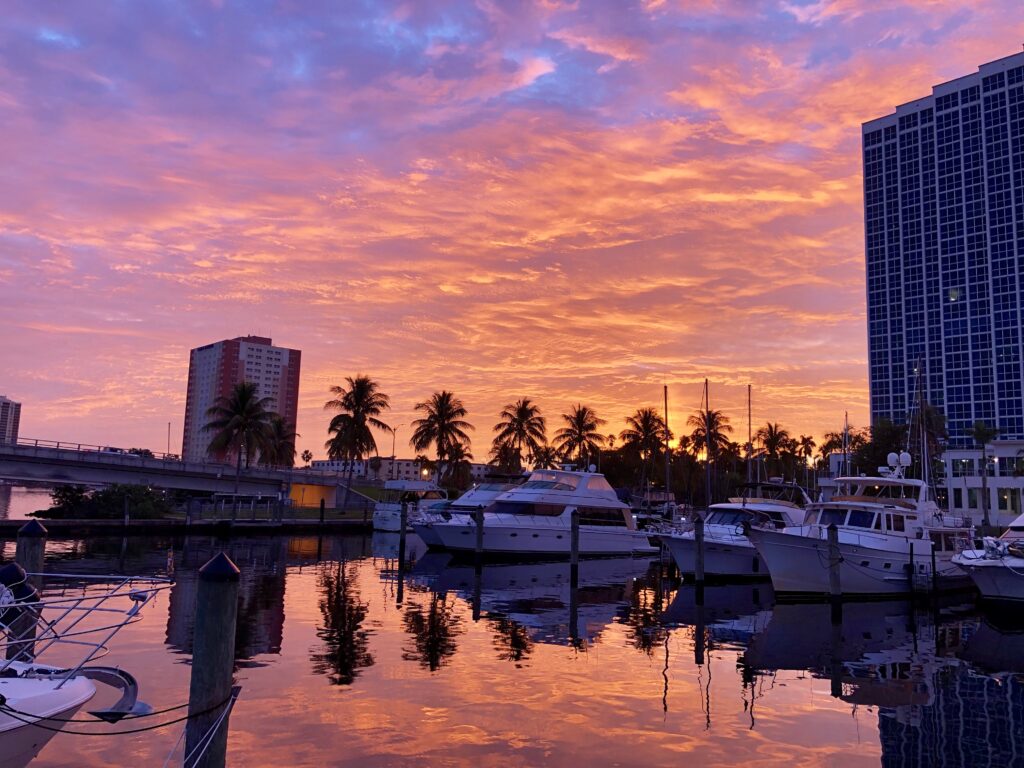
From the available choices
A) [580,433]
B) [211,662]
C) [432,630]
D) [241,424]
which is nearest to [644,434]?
[580,433]

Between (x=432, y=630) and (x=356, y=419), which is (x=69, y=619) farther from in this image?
(x=356, y=419)

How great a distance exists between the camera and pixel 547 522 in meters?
38.7

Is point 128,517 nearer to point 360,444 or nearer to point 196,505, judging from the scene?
point 196,505

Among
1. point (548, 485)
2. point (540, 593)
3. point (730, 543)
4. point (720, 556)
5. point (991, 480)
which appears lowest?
point (540, 593)

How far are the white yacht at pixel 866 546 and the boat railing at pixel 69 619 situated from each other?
1912 cm

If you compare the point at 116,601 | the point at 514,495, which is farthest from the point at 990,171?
the point at 116,601

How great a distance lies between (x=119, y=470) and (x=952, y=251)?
120846 millimetres

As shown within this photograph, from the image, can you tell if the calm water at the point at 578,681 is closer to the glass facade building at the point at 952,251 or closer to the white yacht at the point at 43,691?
the white yacht at the point at 43,691

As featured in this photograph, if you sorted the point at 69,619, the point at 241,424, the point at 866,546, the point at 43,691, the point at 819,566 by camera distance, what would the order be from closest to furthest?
1. the point at 43,691
2. the point at 69,619
3. the point at 819,566
4. the point at 866,546
5. the point at 241,424

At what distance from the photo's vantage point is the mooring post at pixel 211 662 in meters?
7.67

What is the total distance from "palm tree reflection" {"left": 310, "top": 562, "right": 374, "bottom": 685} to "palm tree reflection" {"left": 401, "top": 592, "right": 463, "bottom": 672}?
108cm

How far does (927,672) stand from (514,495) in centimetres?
2422

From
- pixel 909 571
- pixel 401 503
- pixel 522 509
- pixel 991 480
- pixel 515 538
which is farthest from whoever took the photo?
pixel 991 480

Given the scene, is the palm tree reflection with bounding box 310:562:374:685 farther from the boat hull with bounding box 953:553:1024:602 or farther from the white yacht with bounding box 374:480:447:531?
the white yacht with bounding box 374:480:447:531
